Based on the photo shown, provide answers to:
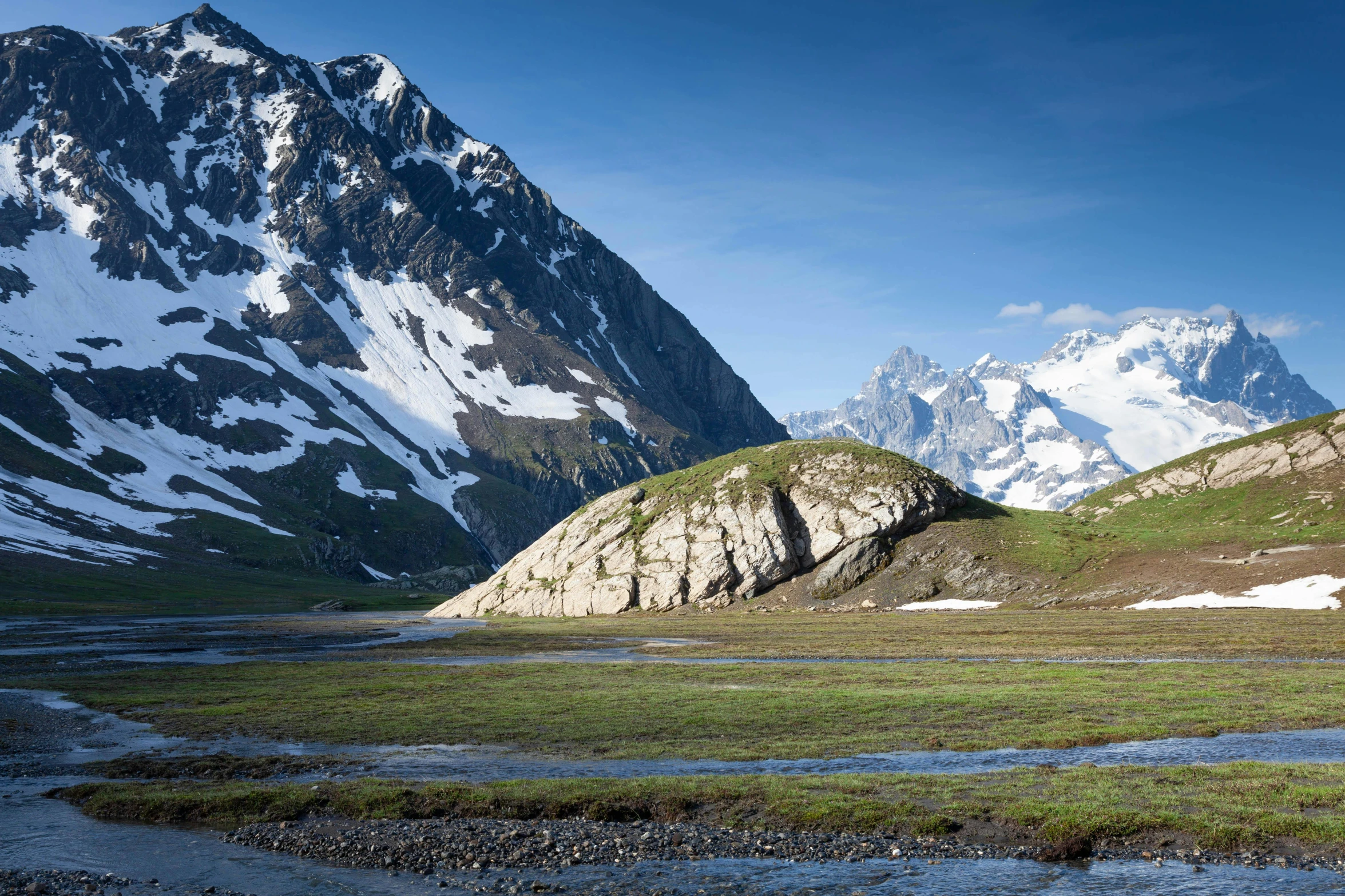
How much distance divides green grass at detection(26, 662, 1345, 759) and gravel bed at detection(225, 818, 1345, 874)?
9.17 meters

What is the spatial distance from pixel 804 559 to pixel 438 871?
363ft

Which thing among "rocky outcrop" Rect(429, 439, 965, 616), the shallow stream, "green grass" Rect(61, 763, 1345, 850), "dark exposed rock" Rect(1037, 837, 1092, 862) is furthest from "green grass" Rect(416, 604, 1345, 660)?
"dark exposed rock" Rect(1037, 837, 1092, 862)

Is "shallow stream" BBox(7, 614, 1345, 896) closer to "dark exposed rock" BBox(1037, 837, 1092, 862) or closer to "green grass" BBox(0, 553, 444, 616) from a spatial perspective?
"dark exposed rock" BBox(1037, 837, 1092, 862)

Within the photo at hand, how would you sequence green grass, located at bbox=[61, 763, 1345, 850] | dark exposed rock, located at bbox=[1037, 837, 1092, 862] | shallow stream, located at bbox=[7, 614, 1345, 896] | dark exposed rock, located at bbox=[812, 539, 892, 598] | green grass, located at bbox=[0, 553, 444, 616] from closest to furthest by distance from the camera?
shallow stream, located at bbox=[7, 614, 1345, 896]
dark exposed rock, located at bbox=[1037, 837, 1092, 862]
green grass, located at bbox=[61, 763, 1345, 850]
dark exposed rock, located at bbox=[812, 539, 892, 598]
green grass, located at bbox=[0, 553, 444, 616]

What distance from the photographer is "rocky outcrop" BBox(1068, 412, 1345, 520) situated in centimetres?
12288

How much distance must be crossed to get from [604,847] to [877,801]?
27.9 ft

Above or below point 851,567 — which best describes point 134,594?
above

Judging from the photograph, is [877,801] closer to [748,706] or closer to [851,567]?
[748,706]

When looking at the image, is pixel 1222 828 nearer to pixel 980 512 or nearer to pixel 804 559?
pixel 804 559

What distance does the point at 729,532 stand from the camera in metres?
129

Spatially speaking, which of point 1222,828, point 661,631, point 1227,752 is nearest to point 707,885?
point 1222,828

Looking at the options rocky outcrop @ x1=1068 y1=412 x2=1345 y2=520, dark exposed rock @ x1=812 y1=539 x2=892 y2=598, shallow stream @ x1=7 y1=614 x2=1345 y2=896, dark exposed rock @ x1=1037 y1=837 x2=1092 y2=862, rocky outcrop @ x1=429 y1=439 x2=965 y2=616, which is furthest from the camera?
rocky outcrop @ x1=429 y1=439 x2=965 y2=616

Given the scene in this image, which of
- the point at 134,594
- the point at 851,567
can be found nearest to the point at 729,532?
the point at 851,567

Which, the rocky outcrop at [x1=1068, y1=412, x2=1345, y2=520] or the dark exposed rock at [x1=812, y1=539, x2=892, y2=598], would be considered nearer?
the dark exposed rock at [x1=812, y1=539, x2=892, y2=598]
